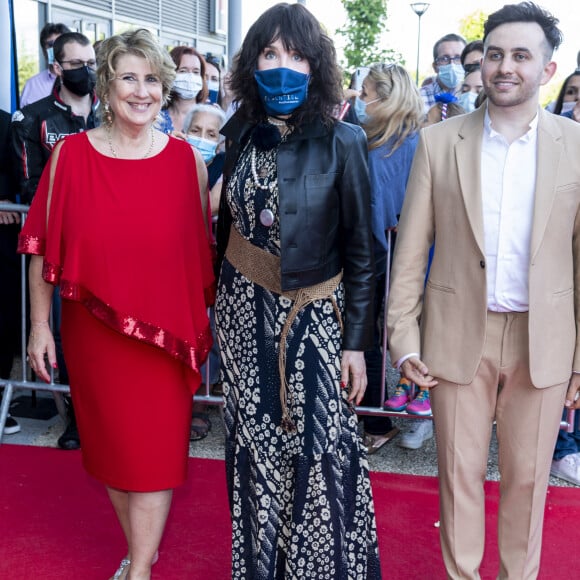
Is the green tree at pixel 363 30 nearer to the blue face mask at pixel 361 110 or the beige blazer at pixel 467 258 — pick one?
the blue face mask at pixel 361 110

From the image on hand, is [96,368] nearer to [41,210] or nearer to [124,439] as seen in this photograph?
[124,439]

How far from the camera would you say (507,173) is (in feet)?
8.39

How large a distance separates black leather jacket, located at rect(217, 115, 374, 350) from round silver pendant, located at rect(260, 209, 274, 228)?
58mm

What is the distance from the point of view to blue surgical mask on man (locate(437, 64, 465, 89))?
6.32 m

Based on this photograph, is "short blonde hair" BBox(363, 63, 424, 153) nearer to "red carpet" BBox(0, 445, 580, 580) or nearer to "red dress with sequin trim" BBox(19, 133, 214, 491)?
"red dress with sequin trim" BBox(19, 133, 214, 491)

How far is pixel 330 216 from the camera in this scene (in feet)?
8.89

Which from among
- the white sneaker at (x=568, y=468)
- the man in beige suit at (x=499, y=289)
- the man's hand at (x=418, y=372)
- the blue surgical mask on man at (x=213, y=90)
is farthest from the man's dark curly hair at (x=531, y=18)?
the blue surgical mask on man at (x=213, y=90)

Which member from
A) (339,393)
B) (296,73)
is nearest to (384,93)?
(296,73)

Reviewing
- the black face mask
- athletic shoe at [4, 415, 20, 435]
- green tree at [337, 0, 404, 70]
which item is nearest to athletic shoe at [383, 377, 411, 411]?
athletic shoe at [4, 415, 20, 435]

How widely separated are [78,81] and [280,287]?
2.93m

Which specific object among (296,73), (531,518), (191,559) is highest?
(296,73)

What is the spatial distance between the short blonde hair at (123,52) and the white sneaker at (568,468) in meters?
2.90

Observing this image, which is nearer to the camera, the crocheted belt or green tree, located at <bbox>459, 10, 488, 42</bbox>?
the crocheted belt

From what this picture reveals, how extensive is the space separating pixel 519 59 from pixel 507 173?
343 millimetres
